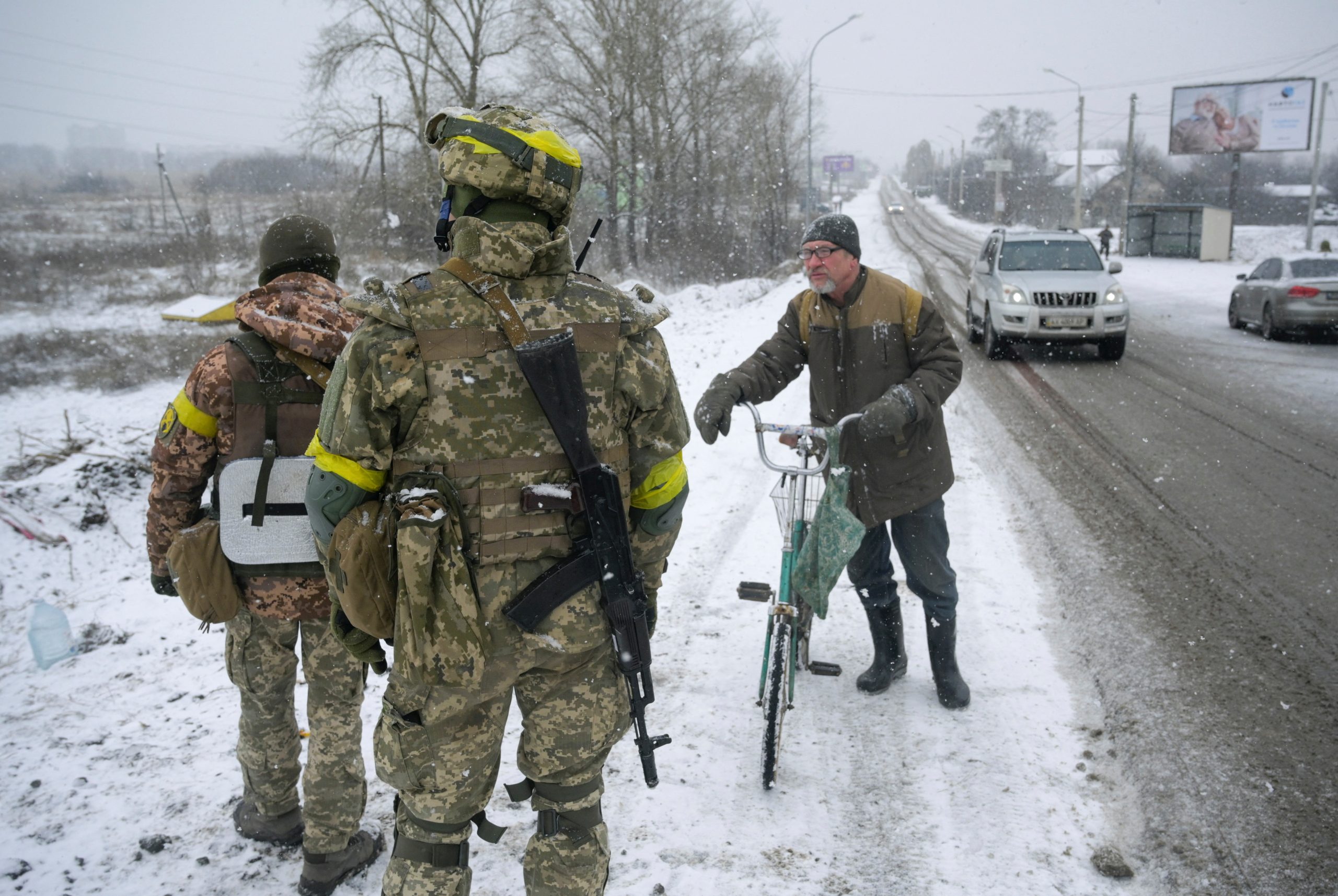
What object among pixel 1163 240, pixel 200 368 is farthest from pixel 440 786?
pixel 1163 240

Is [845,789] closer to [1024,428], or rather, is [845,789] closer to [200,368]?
[200,368]

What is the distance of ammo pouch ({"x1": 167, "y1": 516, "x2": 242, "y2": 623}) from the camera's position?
94.5 inches

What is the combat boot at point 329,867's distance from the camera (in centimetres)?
257

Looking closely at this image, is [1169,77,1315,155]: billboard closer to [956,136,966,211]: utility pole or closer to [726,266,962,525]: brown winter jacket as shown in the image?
[956,136,966,211]: utility pole

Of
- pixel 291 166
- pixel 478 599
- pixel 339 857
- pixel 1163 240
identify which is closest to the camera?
pixel 478 599

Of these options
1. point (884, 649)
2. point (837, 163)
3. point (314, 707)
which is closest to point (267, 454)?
point (314, 707)

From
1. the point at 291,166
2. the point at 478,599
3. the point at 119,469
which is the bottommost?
the point at 119,469

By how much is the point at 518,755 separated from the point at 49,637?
3.44 meters

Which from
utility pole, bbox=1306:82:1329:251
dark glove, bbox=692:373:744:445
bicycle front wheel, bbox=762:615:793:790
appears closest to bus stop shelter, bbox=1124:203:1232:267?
utility pole, bbox=1306:82:1329:251

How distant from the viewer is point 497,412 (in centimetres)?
188

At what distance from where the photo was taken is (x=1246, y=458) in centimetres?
724

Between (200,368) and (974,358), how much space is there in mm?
11879

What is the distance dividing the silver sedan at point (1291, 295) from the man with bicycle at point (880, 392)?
1315cm

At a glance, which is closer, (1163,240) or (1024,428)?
(1024,428)
